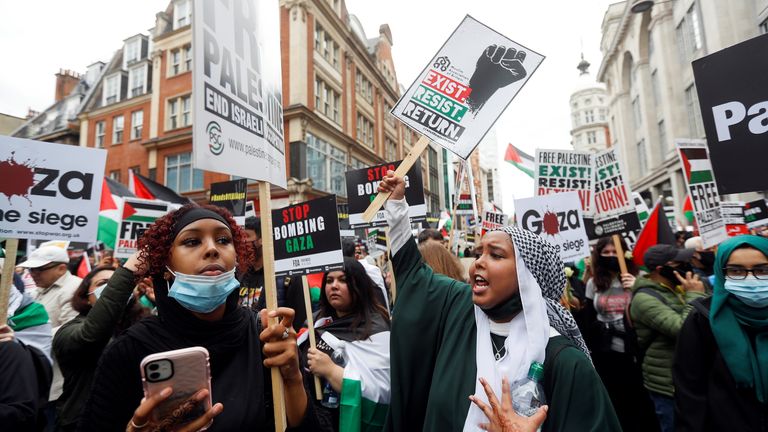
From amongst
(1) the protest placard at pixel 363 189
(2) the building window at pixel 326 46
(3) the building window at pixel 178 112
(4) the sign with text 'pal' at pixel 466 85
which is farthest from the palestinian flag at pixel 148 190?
(2) the building window at pixel 326 46

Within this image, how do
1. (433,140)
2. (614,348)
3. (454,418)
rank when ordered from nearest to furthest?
(454,418) → (433,140) → (614,348)

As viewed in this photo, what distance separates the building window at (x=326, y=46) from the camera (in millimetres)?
25703

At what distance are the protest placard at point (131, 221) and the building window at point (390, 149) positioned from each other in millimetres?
29770

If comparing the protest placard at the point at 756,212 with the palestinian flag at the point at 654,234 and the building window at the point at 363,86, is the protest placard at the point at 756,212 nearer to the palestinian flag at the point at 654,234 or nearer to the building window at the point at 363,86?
the palestinian flag at the point at 654,234

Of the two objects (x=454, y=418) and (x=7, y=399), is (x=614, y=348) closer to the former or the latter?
(x=454, y=418)

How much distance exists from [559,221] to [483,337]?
3573 mm

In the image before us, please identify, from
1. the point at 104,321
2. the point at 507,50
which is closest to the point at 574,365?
the point at 507,50

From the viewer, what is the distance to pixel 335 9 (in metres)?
28.8

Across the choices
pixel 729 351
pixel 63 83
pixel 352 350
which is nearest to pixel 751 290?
pixel 729 351

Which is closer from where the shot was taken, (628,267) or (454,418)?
(454,418)

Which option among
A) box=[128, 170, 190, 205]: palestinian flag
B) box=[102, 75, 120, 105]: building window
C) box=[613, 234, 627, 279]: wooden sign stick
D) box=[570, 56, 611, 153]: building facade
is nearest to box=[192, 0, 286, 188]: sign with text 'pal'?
box=[613, 234, 627, 279]: wooden sign stick

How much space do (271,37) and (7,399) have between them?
236 cm

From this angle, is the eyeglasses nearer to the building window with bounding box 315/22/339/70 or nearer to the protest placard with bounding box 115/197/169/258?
→ the protest placard with bounding box 115/197/169/258

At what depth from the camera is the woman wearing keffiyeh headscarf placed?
184 centimetres
